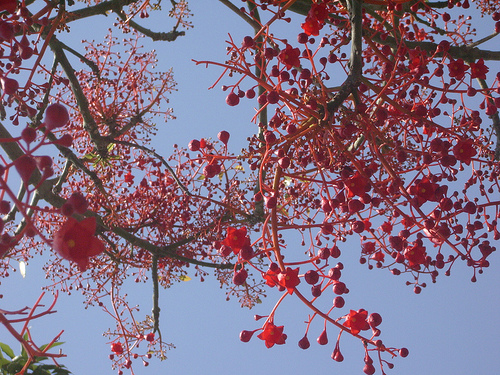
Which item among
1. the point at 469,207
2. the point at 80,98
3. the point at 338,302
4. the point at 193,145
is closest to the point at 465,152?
the point at 469,207

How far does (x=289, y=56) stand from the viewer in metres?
0.79

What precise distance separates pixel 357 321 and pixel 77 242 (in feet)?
1.46

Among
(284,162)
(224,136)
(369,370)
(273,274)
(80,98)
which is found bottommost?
(369,370)

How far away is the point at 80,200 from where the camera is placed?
1.56 feet

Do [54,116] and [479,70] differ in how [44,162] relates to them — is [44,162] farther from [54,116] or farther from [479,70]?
[479,70]

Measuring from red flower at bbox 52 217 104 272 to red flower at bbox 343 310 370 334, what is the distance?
416mm

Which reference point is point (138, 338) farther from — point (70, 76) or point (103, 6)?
point (103, 6)

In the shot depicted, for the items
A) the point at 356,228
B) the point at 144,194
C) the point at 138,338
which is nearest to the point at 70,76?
the point at 144,194

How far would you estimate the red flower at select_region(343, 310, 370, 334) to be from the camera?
0.75 meters

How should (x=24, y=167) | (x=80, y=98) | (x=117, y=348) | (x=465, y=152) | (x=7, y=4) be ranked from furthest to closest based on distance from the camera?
(x=117, y=348) < (x=80, y=98) < (x=465, y=152) < (x=7, y=4) < (x=24, y=167)

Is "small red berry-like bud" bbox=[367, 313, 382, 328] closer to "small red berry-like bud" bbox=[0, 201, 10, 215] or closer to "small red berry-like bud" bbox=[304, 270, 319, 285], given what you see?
"small red berry-like bud" bbox=[304, 270, 319, 285]

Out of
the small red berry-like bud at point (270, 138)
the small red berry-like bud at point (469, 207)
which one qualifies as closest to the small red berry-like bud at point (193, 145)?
the small red berry-like bud at point (270, 138)

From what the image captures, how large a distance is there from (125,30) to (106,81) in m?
0.15

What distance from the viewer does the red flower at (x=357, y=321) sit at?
745mm
